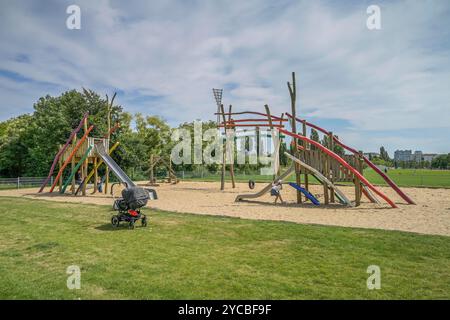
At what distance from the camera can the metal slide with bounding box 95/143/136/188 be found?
50.9 feet

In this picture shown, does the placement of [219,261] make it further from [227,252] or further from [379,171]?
[379,171]

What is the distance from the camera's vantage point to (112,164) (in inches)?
667

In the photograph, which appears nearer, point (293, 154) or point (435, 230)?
point (435, 230)

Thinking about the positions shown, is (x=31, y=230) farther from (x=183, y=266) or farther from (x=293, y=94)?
(x=293, y=94)

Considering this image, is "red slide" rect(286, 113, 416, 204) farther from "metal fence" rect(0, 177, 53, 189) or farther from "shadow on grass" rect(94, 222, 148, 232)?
Answer: "metal fence" rect(0, 177, 53, 189)

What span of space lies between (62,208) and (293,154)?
1077cm

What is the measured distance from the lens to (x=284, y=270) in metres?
5.17

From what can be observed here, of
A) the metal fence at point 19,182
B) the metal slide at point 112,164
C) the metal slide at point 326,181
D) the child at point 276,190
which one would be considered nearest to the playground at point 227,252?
the metal slide at point 326,181

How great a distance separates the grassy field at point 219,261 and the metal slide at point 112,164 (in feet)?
20.8

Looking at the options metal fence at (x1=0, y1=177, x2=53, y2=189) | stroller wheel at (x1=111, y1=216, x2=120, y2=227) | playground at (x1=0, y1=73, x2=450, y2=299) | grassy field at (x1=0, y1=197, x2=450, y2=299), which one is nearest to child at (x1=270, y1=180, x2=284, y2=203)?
playground at (x1=0, y1=73, x2=450, y2=299)

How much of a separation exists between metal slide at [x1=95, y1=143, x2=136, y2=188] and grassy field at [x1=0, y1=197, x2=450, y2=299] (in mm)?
6329

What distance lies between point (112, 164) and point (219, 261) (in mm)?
12871
